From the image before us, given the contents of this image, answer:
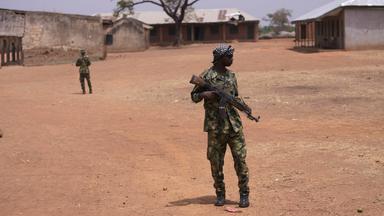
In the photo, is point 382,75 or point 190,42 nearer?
point 382,75

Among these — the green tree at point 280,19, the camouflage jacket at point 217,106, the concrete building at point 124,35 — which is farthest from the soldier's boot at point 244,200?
the green tree at point 280,19

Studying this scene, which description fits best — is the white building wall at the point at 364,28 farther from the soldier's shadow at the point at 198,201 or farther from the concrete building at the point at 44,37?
the soldier's shadow at the point at 198,201

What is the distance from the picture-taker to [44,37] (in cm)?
3391

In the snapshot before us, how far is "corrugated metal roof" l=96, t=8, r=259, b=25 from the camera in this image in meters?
60.3

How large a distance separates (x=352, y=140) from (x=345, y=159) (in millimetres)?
1541

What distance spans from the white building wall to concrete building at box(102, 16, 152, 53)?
20.3 metres

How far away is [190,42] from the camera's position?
60812 millimetres

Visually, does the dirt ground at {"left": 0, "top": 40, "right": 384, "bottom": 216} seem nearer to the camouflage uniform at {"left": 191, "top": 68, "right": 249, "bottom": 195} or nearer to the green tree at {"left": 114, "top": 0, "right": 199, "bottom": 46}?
the camouflage uniform at {"left": 191, "top": 68, "right": 249, "bottom": 195}

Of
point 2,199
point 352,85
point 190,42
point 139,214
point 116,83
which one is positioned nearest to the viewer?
point 139,214

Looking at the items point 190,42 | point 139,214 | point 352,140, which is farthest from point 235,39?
point 139,214

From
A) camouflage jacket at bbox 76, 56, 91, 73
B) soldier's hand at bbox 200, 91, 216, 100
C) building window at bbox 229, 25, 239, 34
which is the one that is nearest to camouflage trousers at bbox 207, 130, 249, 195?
soldier's hand at bbox 200, 91, 216, 100

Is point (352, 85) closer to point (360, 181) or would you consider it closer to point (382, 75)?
point (382, 75)

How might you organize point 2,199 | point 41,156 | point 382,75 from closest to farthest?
1. point 2,199
2. point 41,156
3. point 382,75

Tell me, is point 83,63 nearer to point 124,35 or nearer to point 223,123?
point 223,123
